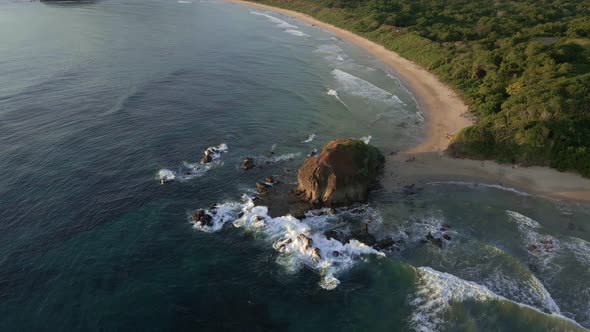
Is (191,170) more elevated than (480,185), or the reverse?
(480,185)

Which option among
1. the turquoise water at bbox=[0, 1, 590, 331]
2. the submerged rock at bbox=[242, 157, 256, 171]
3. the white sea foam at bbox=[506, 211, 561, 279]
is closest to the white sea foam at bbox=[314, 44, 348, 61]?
→ the turquoise water at bbox=[0, 1, 590, 331]

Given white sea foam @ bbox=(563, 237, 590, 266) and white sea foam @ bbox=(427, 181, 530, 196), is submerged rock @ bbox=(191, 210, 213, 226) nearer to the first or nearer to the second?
white sea foam @ bbox=(427, 181, 530, 196)

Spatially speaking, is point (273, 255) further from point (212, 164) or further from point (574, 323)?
point (574, 323)

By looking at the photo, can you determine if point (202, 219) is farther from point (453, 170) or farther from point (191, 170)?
point (453, 170)

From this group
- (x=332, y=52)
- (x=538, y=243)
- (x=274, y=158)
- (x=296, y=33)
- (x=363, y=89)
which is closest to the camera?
(x=538, y=243)


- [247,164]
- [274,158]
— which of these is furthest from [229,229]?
[274,158]

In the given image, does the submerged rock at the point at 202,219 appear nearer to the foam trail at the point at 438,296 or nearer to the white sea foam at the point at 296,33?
the foam trail at the point at 438,296

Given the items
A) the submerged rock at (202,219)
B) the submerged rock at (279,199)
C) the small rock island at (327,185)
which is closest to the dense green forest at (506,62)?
the small rock island at (327,185)
